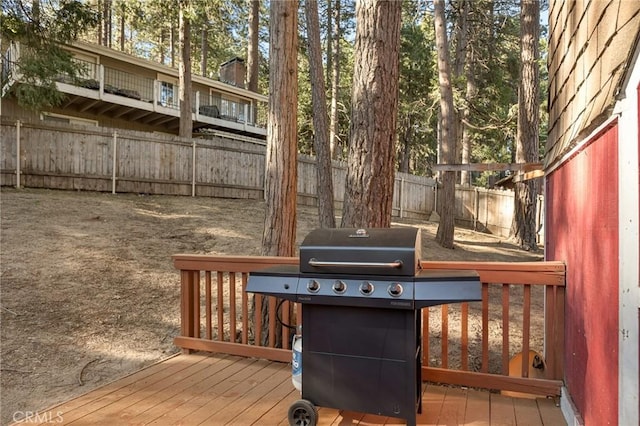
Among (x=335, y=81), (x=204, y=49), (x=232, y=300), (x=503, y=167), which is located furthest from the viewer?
(x=204, y=49)

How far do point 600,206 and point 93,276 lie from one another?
5.87 m

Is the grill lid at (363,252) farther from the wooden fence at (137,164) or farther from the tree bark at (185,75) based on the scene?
the tree bark at (185,75)

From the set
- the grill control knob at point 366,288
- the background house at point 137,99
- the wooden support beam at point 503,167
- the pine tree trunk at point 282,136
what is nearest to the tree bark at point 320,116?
the wooden support beam at point 503,167

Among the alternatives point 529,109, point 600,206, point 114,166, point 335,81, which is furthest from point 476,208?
point 600,206

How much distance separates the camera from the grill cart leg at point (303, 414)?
2148 millimetres

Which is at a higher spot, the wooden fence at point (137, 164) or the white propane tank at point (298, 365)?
the wooden fence at point (137, 164)

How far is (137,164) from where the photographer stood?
1060 cm

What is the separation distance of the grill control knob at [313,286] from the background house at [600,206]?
1191 millimetres

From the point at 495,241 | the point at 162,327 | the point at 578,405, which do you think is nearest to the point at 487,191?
the point at 495,241

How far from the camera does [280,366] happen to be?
321 centimetres

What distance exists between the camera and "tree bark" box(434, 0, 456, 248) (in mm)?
9477

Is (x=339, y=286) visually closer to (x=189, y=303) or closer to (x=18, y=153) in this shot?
(x=189, y=303)

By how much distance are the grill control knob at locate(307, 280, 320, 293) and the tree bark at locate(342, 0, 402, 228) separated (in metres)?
1.33

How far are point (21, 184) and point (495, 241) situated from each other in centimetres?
1121
